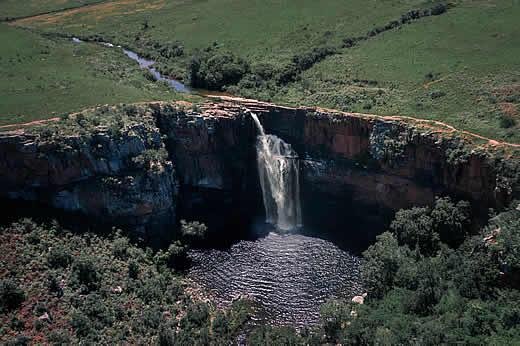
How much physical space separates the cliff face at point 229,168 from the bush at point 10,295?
13.2 meters

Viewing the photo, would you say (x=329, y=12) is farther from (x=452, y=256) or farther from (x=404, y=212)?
(x=452, y=256)

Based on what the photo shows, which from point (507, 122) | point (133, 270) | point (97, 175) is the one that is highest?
point (507, 122)

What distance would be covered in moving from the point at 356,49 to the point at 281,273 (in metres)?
57.0

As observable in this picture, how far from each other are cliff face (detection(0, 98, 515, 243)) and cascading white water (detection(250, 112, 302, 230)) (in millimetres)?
1426

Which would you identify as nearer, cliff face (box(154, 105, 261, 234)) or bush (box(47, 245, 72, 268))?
bush (box(47, 245, 72, 268))

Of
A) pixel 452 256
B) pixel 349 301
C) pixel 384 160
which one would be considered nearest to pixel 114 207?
pixel 349 301

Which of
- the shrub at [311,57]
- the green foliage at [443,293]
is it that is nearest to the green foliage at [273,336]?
the green foliage at [443,293]

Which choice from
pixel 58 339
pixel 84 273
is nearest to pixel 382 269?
pixel 84 273

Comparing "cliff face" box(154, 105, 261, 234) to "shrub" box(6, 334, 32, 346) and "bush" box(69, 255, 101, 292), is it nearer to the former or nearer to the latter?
"bush" box(69, 255, 101, 292)

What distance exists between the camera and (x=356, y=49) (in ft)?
273

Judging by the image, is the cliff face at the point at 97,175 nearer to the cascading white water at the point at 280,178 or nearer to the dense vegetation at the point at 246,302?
the dense vegetation at the point at 246,302

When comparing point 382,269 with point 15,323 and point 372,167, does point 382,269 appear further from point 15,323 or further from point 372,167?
point 15,323

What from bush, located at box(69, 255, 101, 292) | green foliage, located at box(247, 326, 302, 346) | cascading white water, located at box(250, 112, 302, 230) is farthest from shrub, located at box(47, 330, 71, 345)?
cascading white water, located at box(250, 112, 302, 230)

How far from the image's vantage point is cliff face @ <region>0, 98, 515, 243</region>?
144 ft
